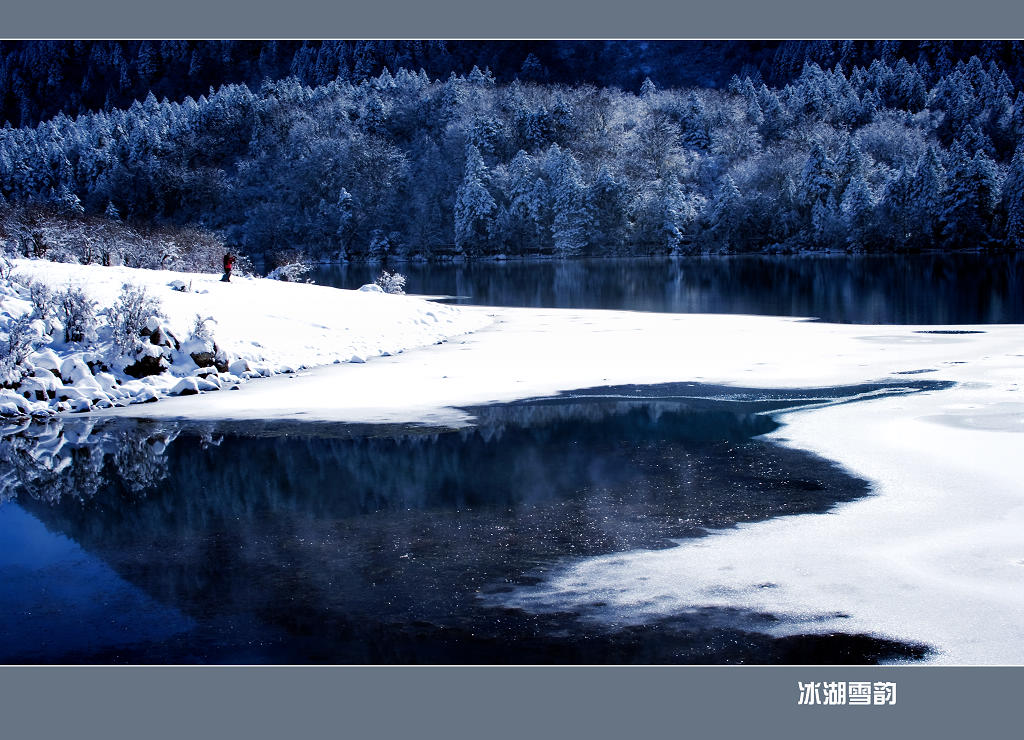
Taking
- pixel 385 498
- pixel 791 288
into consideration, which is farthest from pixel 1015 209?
pixel 385 498

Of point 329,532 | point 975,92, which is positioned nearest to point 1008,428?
point 329,532

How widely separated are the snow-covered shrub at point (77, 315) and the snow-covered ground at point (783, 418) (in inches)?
76.3

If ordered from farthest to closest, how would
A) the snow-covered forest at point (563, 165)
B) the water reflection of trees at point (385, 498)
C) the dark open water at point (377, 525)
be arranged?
1. the snow-covered forest at point (563, 165)
2. the water reflection of trees at point (385, 498)
3. the dark open water at point (377, 525)

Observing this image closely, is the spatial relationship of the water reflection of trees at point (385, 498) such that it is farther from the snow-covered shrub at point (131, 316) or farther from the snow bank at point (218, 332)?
the snow-covered shrub at point (131, 316)

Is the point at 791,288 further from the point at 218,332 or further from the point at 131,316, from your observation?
the point at 131,316

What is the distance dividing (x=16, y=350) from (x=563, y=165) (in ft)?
293

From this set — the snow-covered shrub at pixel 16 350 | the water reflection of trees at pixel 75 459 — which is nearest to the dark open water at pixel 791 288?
the water reflection of trees at pixel 75 459

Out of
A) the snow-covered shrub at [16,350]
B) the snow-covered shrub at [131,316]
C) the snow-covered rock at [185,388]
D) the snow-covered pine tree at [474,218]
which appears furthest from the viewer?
the snow-covered pine tree at [474,218]

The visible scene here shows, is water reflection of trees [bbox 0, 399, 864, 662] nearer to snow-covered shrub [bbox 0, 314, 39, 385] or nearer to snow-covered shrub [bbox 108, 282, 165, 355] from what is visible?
snow-covered shrub [bbox 0, 314, 39, 385]

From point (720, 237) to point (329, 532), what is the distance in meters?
88.5

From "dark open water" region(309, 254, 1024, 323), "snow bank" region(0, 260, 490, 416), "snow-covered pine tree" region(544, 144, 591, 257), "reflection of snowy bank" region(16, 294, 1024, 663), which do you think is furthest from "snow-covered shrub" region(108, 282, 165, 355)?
"snow-covered pine tree" region(544, 144, 591, 257)

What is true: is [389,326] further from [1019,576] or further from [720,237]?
[720,237]

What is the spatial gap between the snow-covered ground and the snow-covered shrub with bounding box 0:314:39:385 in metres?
1.96

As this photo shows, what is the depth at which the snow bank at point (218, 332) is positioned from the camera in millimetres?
17375
